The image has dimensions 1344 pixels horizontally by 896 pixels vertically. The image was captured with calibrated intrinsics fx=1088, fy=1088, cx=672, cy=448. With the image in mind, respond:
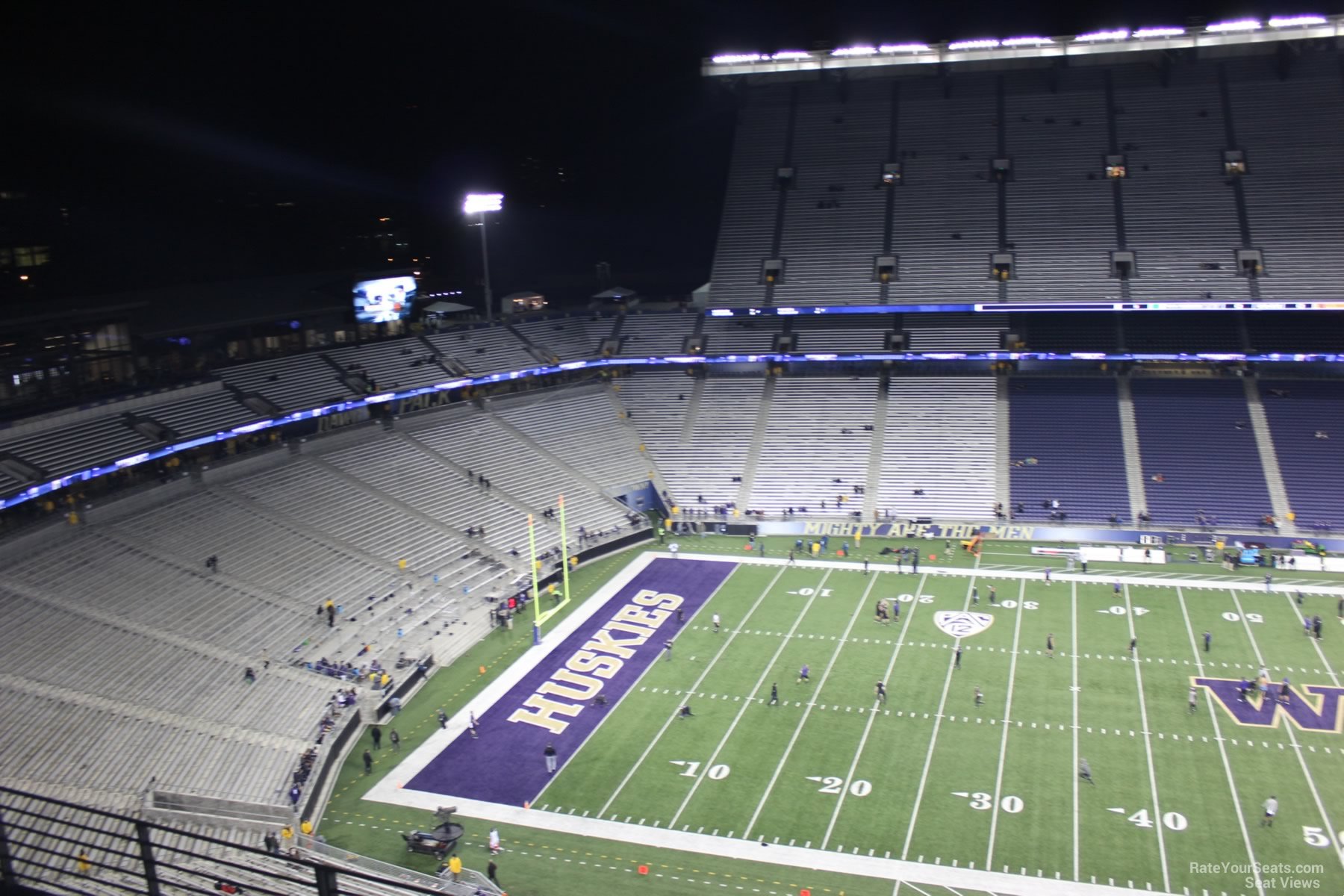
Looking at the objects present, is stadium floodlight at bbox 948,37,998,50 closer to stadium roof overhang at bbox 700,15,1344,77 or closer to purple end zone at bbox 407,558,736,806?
stadium roof overhang at bbox 700,15,1344,77

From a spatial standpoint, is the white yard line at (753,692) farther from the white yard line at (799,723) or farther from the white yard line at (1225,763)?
the white yard line at (1225,763)

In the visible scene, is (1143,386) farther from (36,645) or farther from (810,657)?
(36,645)

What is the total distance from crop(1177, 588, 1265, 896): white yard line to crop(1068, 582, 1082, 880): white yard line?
2086mm

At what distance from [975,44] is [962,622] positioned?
34.0 meters

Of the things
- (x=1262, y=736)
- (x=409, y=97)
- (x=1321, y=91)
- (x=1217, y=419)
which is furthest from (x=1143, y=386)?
(x=409, y=97)

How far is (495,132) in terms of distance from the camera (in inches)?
2343

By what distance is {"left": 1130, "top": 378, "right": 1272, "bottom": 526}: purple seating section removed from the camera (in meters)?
46.0

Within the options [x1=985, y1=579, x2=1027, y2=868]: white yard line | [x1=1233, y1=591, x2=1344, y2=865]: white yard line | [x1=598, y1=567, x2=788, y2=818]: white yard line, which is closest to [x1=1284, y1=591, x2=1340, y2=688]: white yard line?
[x1=1233, y1=591, x2=1344, y2=865]: white yard line

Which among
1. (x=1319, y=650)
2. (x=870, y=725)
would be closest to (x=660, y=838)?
(x=870, y=725)

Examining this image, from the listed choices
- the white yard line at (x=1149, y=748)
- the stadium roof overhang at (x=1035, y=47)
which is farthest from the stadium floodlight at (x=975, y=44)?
the white yard line at (x=1149, y=748)

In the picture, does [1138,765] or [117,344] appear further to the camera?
[117,344]

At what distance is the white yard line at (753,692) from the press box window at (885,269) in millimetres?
20554

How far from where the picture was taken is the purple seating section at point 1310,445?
4484 cm

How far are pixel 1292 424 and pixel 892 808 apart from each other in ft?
111
